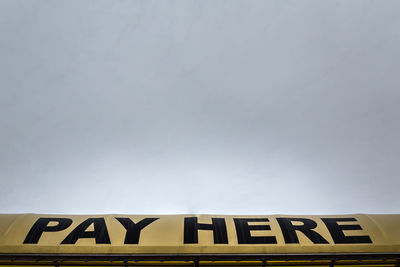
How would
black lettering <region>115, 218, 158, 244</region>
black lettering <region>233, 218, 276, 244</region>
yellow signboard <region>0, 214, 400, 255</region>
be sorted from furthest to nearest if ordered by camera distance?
black lettering <region>233, 218, 276, 244</region>
black lettering <region>115, 218, 158, 244</region>
yellow signboard <region>0, 214, 400, 255</region>

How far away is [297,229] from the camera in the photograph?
6758mm

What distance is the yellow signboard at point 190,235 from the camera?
6.20 metres

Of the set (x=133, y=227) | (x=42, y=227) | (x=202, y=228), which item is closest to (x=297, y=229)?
(x=202, y=228)

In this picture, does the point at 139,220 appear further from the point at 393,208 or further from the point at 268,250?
the point at 393,208

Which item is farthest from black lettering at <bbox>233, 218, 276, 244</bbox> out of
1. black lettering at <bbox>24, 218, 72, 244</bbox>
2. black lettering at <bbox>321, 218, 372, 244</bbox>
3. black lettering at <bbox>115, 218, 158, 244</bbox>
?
black lettering at <bbox>24, 218, 72, 244</bbox>

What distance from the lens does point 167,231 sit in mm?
6516

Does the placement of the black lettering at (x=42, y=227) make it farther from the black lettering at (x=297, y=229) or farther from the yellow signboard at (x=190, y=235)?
the black lettering at (x=297, y=229)

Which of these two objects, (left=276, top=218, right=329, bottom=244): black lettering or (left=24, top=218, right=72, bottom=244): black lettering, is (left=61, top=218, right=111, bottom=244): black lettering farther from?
(left=276, top=218, right=329, bottom=244): black lettering

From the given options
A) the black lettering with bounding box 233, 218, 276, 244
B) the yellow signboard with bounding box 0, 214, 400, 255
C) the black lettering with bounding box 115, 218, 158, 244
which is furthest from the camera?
the black lettering with bounding box 233, 218, 276, 244

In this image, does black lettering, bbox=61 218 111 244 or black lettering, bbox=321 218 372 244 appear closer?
black lettering, bbox=61 218 111 244

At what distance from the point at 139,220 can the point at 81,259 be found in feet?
4.95

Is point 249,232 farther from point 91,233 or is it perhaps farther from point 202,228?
point 91,233

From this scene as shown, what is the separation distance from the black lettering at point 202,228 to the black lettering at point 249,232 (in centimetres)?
35

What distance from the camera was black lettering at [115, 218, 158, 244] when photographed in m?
6.36
